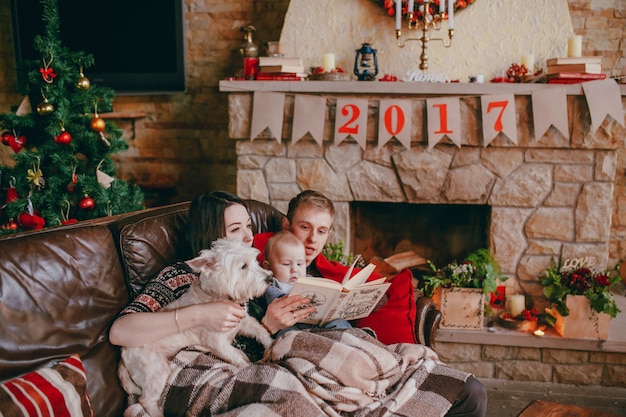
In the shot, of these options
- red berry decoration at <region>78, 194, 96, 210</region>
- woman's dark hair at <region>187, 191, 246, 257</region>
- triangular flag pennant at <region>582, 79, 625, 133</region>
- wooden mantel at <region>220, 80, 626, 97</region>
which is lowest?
red berry decoration at <region>78, 194, 96, 210</region>

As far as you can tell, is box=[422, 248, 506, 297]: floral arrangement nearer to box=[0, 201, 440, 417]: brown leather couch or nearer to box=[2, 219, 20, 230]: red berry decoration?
box=[0, 201, 440, 417]: brown leather couch

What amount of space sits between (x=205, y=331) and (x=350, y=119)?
1633 millimetres

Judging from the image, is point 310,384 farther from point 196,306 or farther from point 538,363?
point 538,363

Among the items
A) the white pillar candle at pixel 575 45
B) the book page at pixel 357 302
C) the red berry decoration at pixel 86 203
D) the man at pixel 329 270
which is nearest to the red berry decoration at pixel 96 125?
the red berry decoration at pixel 86 203

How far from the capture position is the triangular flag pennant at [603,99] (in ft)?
8.41

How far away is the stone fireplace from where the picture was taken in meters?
2.71

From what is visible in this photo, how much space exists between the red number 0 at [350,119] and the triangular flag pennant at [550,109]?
90 cm

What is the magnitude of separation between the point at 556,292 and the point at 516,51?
1335 mm

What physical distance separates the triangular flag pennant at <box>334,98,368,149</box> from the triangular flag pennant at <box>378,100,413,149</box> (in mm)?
87

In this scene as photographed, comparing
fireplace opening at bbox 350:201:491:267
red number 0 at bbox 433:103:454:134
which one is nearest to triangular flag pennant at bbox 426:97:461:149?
red number 0 at bbox 433:103:454:134

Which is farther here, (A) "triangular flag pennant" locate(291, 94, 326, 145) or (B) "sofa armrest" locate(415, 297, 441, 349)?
(A) "triangular flag pennant" locate(291, 94, 326, 145)

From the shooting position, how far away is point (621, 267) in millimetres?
3330

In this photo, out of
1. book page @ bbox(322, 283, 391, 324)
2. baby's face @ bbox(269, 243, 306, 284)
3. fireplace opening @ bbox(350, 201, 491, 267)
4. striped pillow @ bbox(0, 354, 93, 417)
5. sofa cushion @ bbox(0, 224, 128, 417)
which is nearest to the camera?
striped pillow @ bbox(0, 354, 93, 417)

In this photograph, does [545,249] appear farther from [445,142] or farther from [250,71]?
[250,71]
